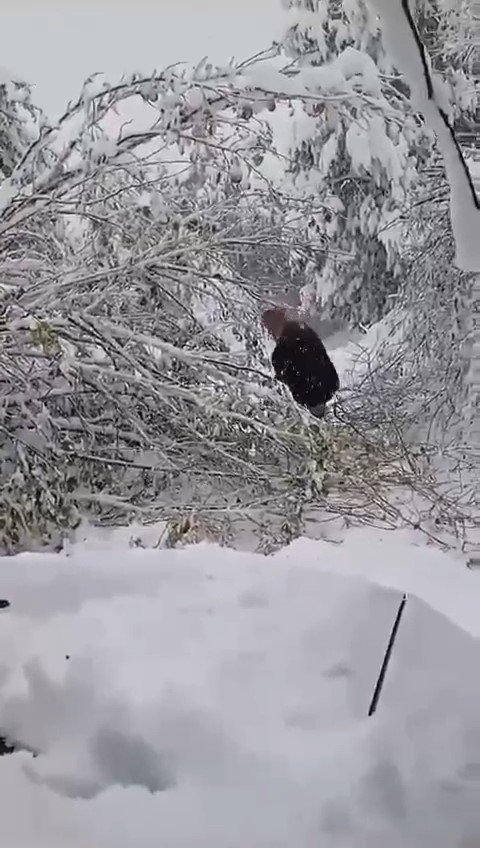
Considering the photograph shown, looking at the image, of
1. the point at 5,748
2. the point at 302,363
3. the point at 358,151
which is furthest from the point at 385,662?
the point at 358,151

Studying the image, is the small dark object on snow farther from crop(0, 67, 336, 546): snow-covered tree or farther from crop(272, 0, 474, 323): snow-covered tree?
crop(272, 0, 474, 323): snow-covered tree

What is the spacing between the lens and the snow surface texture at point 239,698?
3.72 ft

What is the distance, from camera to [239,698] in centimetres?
118

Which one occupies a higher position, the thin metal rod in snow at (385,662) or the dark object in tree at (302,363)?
the dark object in tree at (302,363)

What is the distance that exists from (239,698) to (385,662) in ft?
0.66

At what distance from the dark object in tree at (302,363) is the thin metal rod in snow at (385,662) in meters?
0.29

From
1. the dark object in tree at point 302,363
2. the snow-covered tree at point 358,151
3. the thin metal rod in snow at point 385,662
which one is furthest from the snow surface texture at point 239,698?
the snow-covered tree at point 358,151

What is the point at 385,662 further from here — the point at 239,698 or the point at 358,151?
the point at 358,151

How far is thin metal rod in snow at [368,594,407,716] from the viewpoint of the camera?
1173 mm

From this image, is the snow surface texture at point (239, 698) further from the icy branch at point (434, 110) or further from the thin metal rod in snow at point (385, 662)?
the icy branch at point (434, 110)

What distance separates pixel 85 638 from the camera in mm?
1216

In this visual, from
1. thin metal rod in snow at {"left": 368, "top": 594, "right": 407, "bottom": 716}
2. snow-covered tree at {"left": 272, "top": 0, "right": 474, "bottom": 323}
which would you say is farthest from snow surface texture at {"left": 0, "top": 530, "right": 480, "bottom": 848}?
snow-covered tree at {"left": 272, "top": 0, "right": 474, "bottom": 323}

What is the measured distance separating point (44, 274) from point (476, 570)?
0.72 metres

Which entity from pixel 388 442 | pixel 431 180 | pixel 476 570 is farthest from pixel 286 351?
pixel 476 570
